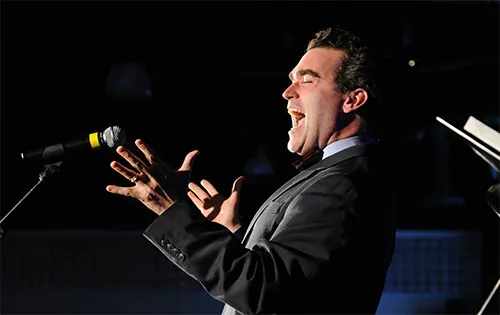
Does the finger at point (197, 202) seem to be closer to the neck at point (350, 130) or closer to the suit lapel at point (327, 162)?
the suit lapel at point (327, 162)

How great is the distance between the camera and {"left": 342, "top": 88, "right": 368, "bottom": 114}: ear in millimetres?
1607

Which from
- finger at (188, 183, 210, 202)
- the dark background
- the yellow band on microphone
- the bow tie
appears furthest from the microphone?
the dark background

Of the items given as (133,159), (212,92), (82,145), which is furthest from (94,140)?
(212,92)

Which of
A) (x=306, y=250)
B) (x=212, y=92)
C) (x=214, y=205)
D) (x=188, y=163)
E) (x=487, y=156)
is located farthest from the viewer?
(x=212, y=92)

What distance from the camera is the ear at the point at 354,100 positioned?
1.61 meters

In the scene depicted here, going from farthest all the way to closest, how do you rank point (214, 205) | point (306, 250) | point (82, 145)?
1. point (214, 205)
2. point (82, 145)
3. point (306, 250)

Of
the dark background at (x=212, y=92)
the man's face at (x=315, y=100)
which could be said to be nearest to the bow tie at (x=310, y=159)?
the man's face at (x=315, y=100)

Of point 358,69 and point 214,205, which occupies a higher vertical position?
point 358,69

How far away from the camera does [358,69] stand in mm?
1612

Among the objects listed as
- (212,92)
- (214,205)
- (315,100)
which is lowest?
(212,92)

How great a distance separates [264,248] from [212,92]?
394 cm

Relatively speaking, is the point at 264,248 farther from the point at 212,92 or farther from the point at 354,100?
the point at 212,92

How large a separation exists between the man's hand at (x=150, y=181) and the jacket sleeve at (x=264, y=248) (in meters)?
0.02

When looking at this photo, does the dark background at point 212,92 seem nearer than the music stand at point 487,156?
No
